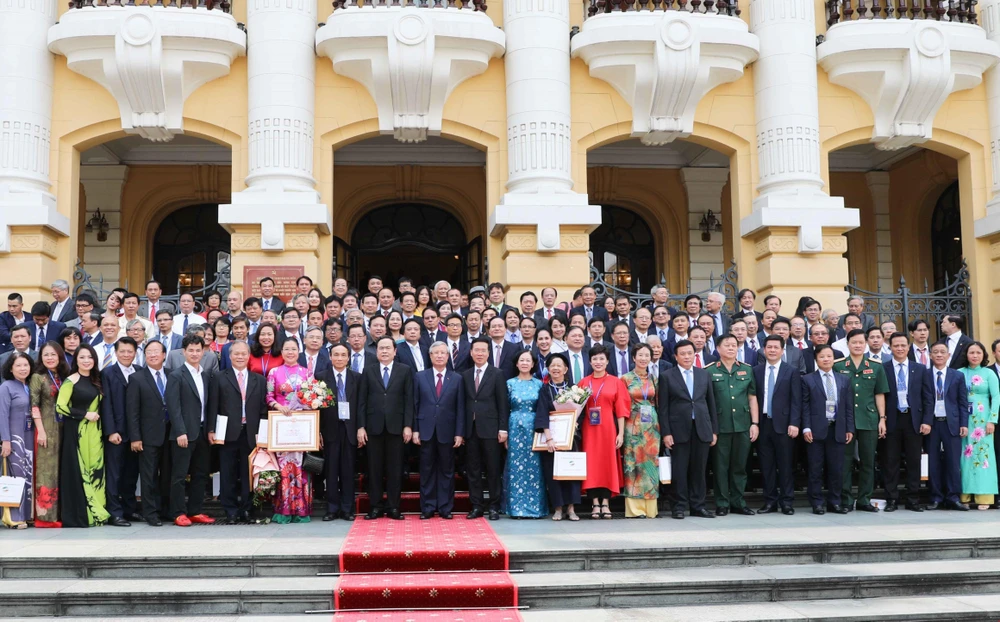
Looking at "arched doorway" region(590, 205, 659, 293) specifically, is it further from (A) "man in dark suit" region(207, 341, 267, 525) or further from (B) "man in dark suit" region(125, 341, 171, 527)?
(B) "man in dark suit" region(125, 341, 171, 527)

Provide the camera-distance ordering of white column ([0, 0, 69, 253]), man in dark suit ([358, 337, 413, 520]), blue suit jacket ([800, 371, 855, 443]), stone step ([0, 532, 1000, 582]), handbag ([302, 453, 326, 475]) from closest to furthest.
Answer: stone step ([0, 532, 1000, 582]), handbag ([302, 453, 326, 475]), man in dark suit ([358, 337, 413, 520]), blue suit jacket ([800, 371, 855, 443]), white column ([0, 0, 69, 253])

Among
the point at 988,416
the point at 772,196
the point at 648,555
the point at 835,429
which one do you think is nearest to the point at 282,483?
the point at 648,555

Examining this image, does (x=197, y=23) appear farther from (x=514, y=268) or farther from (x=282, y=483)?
(x=282, y=483)

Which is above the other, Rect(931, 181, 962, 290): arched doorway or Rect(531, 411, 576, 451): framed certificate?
Rect(931, 181, 962, 290): arched doorway

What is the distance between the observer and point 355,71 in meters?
14.0

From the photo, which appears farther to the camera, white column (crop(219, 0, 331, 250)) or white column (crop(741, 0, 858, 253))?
white column (crop(741, 0, 858, 253))

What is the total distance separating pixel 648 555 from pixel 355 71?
885 cm

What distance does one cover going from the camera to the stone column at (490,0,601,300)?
1355 centimetres

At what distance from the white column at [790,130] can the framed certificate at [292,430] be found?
24.7 feet

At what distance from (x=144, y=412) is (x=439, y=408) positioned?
8.37 feet

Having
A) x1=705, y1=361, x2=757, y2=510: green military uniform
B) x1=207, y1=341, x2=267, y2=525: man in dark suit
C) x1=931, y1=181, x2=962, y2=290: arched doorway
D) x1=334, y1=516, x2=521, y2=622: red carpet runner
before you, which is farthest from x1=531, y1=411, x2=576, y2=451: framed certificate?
x1=931, y1=181, x2=962, y2=290: arched doorway

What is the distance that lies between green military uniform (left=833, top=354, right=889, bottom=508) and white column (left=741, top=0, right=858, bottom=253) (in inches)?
174

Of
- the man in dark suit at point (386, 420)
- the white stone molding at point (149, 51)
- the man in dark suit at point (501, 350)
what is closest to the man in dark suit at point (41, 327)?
the man in dark suit at point (386, 420)

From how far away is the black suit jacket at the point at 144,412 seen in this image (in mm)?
8781
